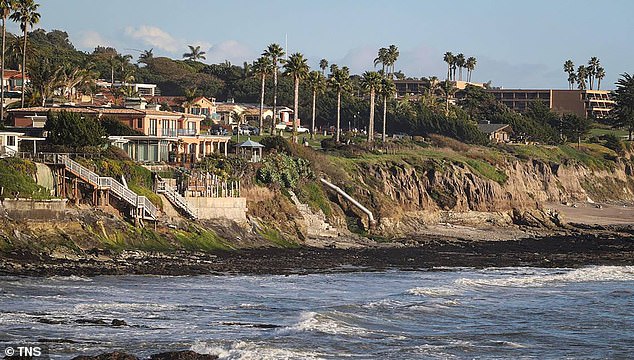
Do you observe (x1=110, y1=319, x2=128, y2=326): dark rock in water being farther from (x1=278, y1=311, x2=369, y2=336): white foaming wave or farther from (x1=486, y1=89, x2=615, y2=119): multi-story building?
(x1=486, y1=89, x2=615, y2=119): multi-story building

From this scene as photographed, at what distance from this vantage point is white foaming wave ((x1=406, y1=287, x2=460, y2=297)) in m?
45.5

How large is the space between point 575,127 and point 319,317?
366 feet

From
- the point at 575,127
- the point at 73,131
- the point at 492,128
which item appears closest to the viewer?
the point at 73,131

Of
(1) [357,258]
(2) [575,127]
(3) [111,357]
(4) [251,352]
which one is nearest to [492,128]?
(2) [575,127]

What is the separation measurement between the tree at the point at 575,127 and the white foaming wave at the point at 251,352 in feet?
376

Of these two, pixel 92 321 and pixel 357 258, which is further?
pixel 357 258

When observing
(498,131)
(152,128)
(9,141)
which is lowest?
(9,141)

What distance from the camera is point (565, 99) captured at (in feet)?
616

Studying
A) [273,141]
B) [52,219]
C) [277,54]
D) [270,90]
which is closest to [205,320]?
[52,219]

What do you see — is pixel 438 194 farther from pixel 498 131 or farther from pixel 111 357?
pixel 111 357

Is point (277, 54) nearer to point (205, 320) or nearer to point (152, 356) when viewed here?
point (205, 320)

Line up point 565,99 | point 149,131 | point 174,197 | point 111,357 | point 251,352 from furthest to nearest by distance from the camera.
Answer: point 565,99 < point 149,131 < point 174,197 < point 251,352 < point 111,357

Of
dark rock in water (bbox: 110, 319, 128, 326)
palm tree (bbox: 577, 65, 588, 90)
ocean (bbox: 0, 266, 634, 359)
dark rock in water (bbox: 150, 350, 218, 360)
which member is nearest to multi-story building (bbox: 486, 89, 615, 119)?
palm tree (bbox: 577, 65, 588, 90)

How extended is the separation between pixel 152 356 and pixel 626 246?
51834 mm
